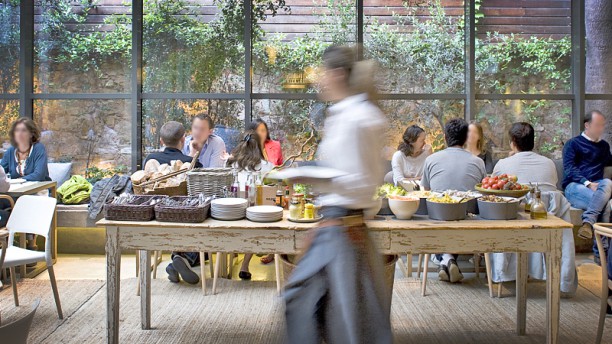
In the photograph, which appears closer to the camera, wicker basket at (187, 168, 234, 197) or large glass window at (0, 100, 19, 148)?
wicker basket at (187, 168, 234, 197)

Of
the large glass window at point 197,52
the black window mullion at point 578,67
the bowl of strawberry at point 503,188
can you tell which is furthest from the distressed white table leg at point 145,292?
the black window mullion at point 578,67

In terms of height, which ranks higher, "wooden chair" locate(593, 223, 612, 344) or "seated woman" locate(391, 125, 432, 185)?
"seated woman" locate(391, 125, 432, 185)

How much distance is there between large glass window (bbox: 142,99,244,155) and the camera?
6863mm

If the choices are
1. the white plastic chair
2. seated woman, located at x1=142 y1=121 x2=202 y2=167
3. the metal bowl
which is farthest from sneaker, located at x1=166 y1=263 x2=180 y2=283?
the metal bowl

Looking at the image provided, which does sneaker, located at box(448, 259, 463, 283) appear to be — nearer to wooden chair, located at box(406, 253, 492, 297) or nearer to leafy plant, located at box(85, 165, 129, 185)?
wooden chair, located at box(406, 253, 492, 297)

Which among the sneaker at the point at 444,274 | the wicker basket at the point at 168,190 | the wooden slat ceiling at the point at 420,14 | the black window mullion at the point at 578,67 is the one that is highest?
the wooden slat ceiling at the point at 420,14

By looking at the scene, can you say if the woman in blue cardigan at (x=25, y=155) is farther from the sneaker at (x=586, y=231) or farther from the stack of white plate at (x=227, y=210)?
the sneaker at (x=586, y=231)

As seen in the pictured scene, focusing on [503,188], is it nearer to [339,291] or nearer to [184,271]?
[339,291]

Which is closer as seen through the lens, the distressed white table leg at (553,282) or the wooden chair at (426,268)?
the distressed white table leg at (553,282)

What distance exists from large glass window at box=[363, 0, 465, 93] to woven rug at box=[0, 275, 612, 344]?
2724 millimetres

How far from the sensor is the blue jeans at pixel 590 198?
586 centimetres

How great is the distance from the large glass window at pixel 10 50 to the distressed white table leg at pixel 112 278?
438 centimetres

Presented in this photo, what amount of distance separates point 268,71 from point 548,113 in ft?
10.6

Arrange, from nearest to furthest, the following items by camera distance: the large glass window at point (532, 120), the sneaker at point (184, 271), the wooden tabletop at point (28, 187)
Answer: the sneaker at point (184, 271) < the wooden tabletop at point (28, 187) < the large glass window at point (532, 120)
